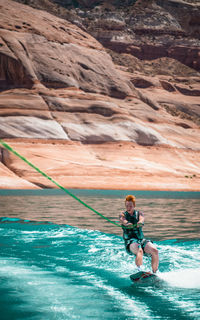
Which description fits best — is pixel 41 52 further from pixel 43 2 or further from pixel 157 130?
pixel 43 2

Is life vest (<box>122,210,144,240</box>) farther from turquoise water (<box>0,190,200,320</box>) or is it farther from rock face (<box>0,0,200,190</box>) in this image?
rock face (<box>0,0,200,190</box>)

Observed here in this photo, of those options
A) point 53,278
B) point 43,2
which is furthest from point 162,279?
point 43,2

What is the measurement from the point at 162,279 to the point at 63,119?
4766cm

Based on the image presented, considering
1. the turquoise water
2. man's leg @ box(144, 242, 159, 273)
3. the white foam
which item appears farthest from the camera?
man's leg @ box(144, 242, 159, 273)

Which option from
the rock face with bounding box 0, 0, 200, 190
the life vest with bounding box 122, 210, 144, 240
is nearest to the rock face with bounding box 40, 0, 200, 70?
the rock face with bounding box 0, 0, 200, 190

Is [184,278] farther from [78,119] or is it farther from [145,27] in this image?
[145,27]

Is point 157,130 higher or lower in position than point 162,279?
lower

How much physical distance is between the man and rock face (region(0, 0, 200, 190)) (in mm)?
29474

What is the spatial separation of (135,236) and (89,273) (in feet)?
4.03

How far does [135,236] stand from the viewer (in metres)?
8.53

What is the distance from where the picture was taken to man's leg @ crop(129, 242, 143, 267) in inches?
311

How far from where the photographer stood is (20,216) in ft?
58.1

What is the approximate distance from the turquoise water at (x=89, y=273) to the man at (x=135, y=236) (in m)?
0.44

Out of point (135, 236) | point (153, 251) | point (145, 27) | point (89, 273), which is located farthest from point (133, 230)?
point (145, 27)
